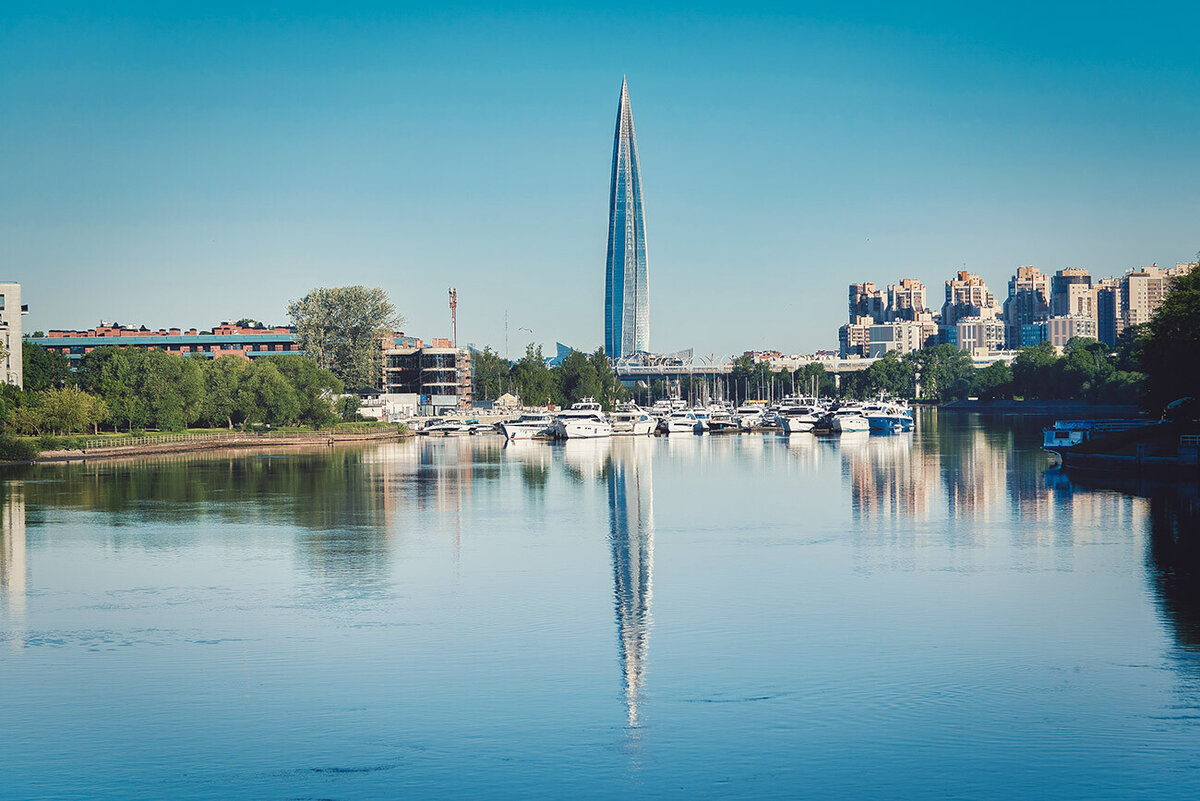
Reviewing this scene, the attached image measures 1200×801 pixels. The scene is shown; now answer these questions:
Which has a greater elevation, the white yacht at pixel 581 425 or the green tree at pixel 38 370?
the green tree at pixel 38 370

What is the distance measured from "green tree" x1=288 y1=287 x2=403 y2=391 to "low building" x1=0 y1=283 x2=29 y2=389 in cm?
4019

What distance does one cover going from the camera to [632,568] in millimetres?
33406

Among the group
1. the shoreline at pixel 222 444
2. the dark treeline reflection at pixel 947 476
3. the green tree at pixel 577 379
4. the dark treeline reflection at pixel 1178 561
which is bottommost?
the dark treeline reflection at pixel 947 476

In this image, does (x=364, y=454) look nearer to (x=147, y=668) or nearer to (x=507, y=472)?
(x=507, y=472)

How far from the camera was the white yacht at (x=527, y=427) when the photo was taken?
119500 mm

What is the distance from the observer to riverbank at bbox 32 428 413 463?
274 ft

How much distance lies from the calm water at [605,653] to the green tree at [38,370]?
7090 centimetres

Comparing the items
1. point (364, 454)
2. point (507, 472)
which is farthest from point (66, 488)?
point (364, 454)

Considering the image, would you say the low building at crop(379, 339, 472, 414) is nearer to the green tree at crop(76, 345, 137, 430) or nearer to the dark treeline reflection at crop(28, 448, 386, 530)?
the green tree at crop(76, 345, 137, 430)

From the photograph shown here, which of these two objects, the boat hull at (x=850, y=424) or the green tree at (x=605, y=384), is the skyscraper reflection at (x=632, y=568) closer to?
the boat hull at (x=850, y=424)

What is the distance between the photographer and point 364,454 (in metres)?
94.8

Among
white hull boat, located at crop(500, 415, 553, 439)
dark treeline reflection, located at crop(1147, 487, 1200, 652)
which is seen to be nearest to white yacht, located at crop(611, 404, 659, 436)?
white hull boat, located at crop(500, 415, 553, 439)

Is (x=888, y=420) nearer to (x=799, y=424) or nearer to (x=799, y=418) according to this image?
(x=799, y=418)

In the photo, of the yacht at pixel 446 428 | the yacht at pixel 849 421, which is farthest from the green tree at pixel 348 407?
the yacht at pixel 849 421
